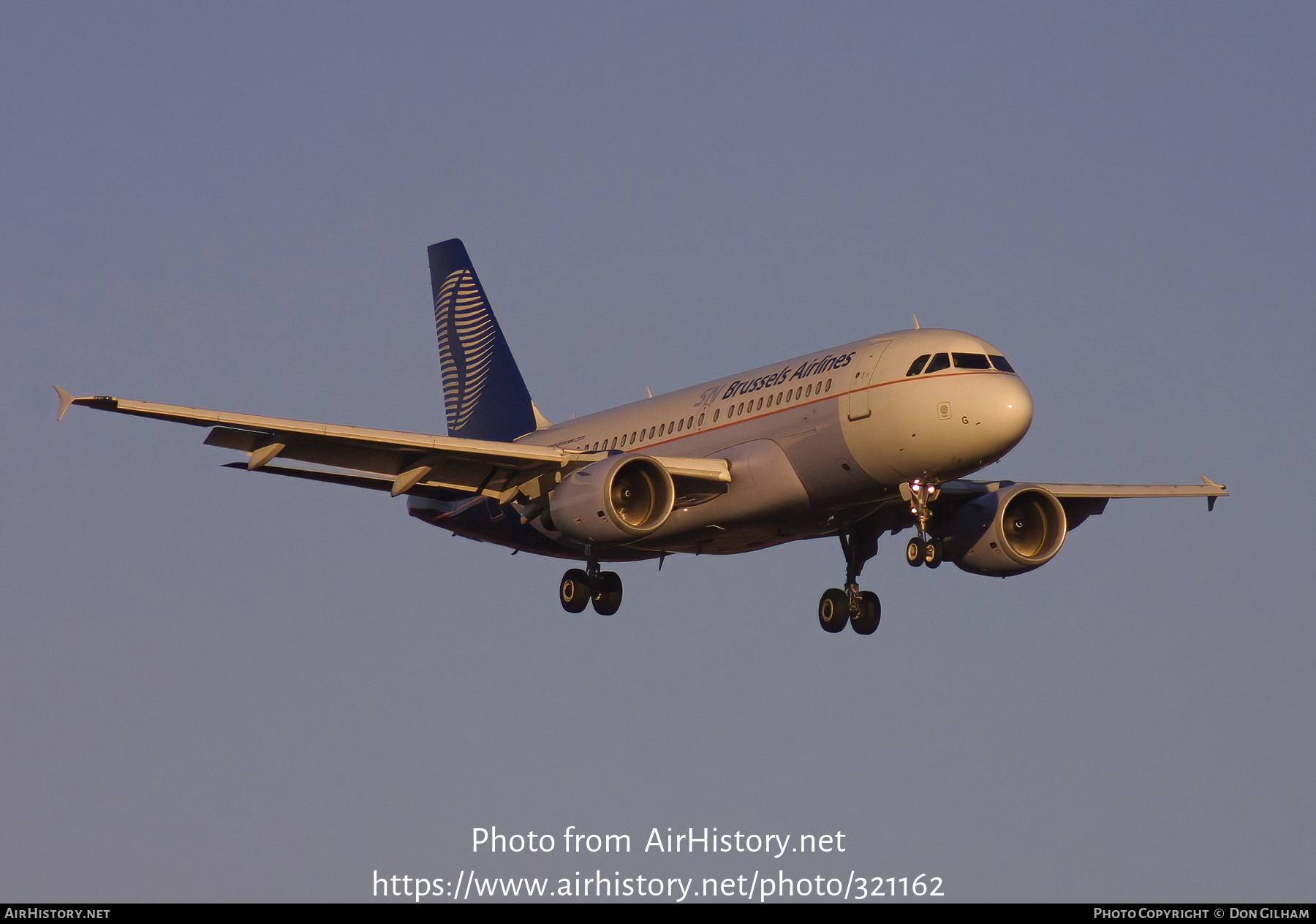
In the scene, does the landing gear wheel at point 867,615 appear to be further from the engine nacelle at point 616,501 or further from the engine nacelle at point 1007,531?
the engine nacelle at point 616,501

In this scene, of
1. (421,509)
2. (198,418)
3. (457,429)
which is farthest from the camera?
(457,429)

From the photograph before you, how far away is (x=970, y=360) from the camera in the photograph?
116ft

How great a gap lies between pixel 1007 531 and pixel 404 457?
1359 centimetres

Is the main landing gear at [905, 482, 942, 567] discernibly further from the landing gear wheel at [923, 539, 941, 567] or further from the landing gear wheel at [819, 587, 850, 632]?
the landing gear wheel at [819, 587, 850, 632]

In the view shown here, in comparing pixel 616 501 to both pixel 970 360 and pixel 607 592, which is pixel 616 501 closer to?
pixel 607 592

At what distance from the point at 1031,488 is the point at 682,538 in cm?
810

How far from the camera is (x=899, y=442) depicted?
35.1 meters

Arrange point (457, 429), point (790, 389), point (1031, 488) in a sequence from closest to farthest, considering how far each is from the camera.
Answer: point (790, 389) → point (1031, 488) → point (457, 429)

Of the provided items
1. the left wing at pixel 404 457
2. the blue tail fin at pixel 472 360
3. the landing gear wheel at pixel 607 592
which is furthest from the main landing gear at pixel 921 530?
the blue tail fin at pixel 472 360

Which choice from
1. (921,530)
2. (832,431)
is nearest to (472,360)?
(832,431)

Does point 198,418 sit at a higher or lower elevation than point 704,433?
lower

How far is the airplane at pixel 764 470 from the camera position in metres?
35.1
